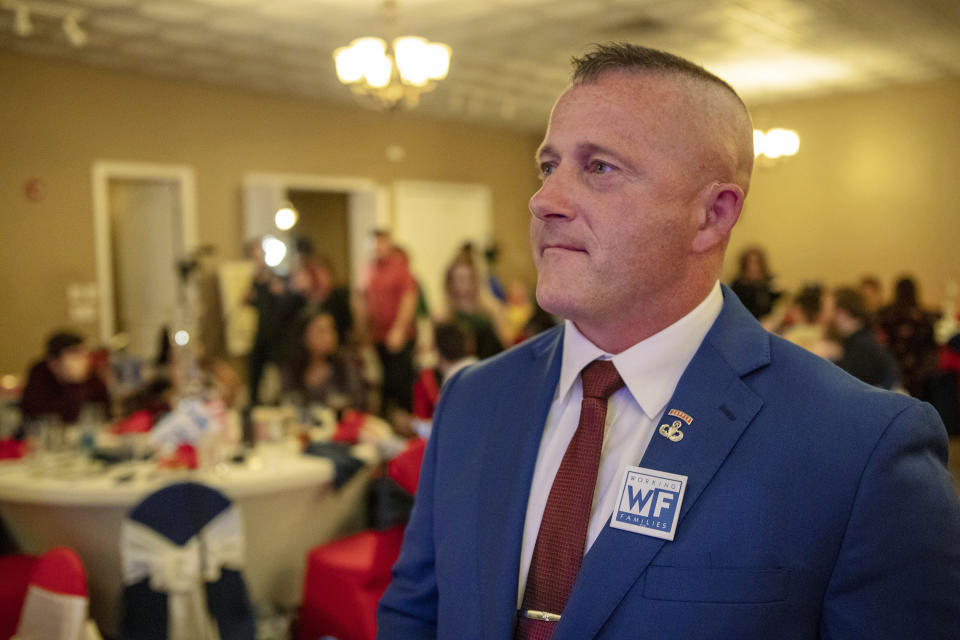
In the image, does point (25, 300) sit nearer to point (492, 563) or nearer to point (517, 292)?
point (517, 292)

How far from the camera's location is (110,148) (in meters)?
6.62

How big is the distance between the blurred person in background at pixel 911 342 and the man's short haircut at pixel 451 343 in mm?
3156

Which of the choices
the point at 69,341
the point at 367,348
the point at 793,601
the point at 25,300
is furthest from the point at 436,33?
the point at 793,601

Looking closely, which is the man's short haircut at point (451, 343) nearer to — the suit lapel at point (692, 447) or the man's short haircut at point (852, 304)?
the man's short haircut at point (852, 304)

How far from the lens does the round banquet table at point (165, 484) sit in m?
2.93

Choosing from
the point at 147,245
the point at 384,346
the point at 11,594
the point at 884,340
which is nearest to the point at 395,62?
the point at 384,346

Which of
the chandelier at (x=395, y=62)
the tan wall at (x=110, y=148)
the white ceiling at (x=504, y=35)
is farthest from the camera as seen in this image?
the tan wall at (x=110, y=148)

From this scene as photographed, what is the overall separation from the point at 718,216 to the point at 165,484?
238cm

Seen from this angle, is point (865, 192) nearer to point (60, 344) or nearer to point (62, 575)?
point (60, 344)

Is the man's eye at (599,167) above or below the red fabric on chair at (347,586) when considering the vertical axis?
above

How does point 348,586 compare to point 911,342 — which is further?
point 911,342

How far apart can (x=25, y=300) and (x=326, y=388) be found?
317 centimetres

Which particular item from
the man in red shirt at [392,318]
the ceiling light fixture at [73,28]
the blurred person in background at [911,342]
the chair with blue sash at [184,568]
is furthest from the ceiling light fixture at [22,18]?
the blurred person in background at [911,342]

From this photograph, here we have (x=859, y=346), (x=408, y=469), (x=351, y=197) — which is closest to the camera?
(x=408, y=469)
